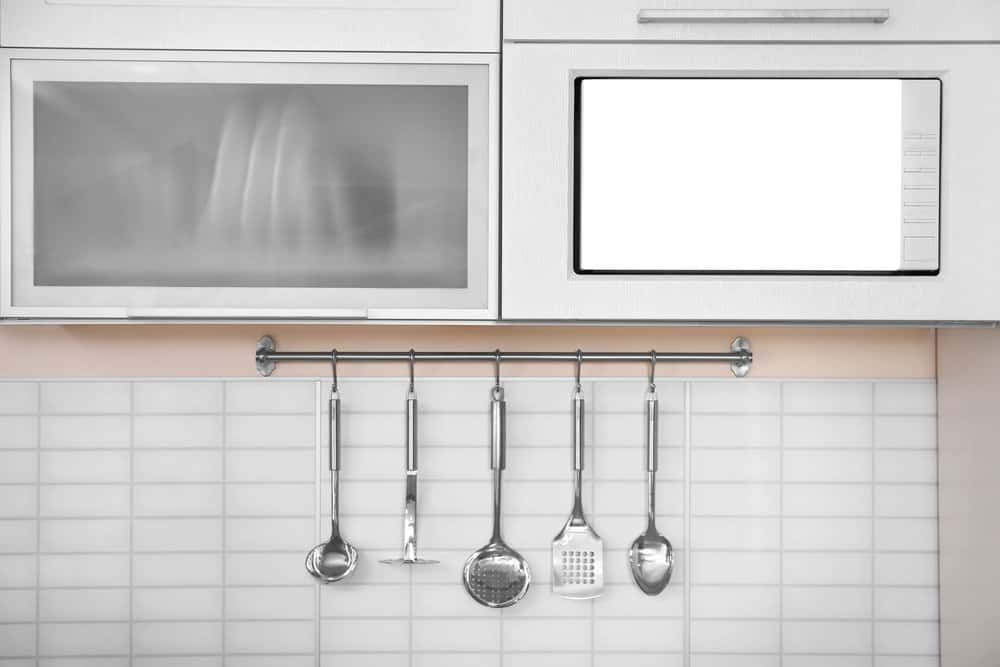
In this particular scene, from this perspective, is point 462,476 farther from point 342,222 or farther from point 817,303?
point 817,303

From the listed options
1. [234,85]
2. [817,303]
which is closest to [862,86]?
[817,303]

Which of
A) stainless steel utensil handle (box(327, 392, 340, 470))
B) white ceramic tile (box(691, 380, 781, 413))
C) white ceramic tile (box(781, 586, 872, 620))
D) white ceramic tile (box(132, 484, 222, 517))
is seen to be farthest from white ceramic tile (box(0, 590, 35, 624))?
white ceramic tile (box(781, 586, 872, 620))

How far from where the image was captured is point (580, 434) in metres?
1.43

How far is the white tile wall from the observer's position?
1.48 m

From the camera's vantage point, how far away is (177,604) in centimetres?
148

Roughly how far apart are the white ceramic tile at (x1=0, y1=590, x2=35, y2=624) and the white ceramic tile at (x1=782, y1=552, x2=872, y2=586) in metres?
1.33

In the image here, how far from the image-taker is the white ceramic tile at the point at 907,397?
4.89 ft

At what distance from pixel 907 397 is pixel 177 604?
4.41 ft

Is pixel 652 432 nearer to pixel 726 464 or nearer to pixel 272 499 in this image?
pixel 726 464

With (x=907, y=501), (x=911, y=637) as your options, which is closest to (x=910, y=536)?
(x=907, y=501)

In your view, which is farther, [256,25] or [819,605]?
[819,605]

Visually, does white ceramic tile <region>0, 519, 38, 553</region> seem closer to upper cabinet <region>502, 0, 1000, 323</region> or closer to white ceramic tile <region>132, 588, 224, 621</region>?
white ceramic tile <region>132, 588, 224, 621</region>

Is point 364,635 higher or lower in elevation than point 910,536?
lower

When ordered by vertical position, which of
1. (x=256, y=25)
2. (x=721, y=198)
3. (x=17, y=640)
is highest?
(x=256, y=25)
